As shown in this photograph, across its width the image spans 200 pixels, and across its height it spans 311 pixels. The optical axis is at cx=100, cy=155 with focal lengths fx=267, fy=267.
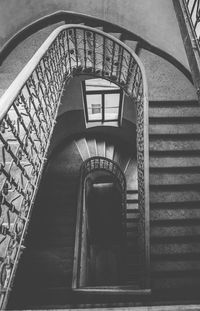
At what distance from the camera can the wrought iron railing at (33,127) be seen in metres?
2.14

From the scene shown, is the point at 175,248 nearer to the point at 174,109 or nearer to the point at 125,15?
the point at 174,109

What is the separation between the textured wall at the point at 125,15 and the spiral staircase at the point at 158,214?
0.23 meters

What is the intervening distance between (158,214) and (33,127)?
266 cm

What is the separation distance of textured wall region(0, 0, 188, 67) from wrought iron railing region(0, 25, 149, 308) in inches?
28.9

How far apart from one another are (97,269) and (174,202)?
7.42 metres

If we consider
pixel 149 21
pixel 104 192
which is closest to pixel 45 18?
pixel 149 21

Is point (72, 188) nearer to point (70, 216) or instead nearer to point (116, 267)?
point (70, 216)

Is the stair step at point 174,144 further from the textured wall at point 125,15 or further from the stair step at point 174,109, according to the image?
the textured wall at point 125,15

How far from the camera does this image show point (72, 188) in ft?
25.3

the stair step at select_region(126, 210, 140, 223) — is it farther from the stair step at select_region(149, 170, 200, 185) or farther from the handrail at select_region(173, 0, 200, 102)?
the handrail at select_region(173, 0, 200, 102)

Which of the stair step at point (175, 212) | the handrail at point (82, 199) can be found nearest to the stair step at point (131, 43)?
the handrail at point (82, 199)

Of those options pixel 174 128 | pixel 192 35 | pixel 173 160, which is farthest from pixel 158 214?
pixel 192 35

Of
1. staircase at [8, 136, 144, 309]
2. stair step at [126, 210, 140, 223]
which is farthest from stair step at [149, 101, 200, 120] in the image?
stair step at [126, 210, 140, 223]

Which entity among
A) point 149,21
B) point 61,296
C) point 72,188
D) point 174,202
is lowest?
point 61,296
